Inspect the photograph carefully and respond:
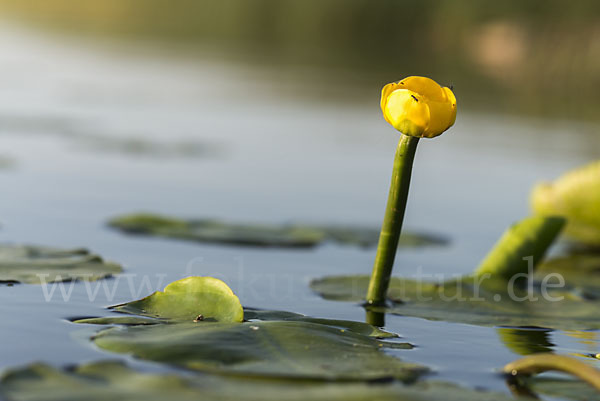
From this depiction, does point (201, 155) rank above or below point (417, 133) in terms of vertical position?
above

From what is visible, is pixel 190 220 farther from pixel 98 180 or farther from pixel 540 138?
pixel 540 138

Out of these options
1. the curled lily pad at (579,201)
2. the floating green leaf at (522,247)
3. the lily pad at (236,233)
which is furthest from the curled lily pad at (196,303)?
the curled lily pad at (579,201)

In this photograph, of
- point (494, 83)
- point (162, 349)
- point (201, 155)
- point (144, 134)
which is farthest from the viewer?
point (494, 83)

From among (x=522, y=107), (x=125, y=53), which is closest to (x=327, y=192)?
(x=522, y=107)

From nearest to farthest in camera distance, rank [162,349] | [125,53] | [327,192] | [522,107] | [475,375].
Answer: [162,349]
[475,375]
[327,192]
[522,107]
[125,53]

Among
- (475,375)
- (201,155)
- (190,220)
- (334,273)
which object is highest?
(201,155)

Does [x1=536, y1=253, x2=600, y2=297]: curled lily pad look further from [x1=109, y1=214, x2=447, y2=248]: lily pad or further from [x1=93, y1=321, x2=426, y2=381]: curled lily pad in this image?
[x1=93, y1=321, x2=426, y2=381]: curled lily pad

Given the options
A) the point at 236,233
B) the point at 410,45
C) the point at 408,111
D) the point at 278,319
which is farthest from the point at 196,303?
the point at 410,45
